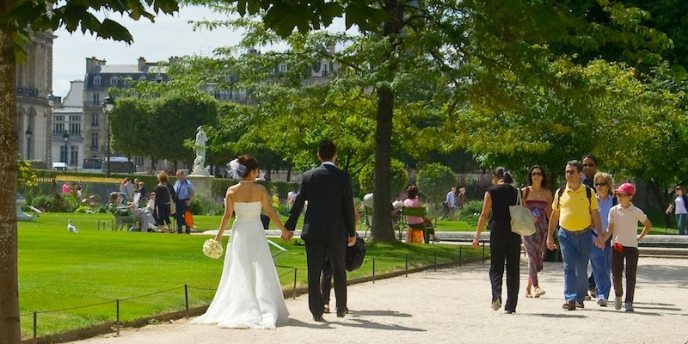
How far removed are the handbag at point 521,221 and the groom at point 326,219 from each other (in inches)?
73.1

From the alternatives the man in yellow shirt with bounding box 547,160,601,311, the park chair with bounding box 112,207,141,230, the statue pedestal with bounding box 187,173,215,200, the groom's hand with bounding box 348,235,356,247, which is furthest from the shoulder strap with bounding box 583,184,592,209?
the statue pedestal with bounding box 187,173,215,200

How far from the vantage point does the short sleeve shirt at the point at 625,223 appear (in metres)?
14.3

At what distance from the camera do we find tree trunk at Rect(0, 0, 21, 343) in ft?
23.2

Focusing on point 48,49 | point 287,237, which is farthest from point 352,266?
point 48,49

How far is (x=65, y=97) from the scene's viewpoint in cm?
18750

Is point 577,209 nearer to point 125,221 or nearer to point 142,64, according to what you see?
point 125,221

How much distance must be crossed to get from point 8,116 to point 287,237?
594 cm

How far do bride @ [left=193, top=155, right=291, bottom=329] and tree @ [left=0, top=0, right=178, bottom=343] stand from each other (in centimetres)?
494

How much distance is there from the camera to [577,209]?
14195 millimetres

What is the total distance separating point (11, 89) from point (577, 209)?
8.26 metres

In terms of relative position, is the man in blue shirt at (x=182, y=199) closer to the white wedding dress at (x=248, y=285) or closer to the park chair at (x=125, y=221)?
the park chair at (x=125, y=221)

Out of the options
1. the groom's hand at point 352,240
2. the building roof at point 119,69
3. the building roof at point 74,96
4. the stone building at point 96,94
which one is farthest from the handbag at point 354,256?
the building roof at point 74,96

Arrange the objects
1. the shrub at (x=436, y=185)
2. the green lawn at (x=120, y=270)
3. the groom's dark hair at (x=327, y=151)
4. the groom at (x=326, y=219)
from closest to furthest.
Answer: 1. the green lawn at (x=120, y=270)
2. the groom at (x=326, y=219)
3. the groom's dark hair at (x=327, y=151)
4. the shrub at (x=436, y=185)

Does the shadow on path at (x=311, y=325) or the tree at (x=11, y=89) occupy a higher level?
the tree at (x=11, y=89)
